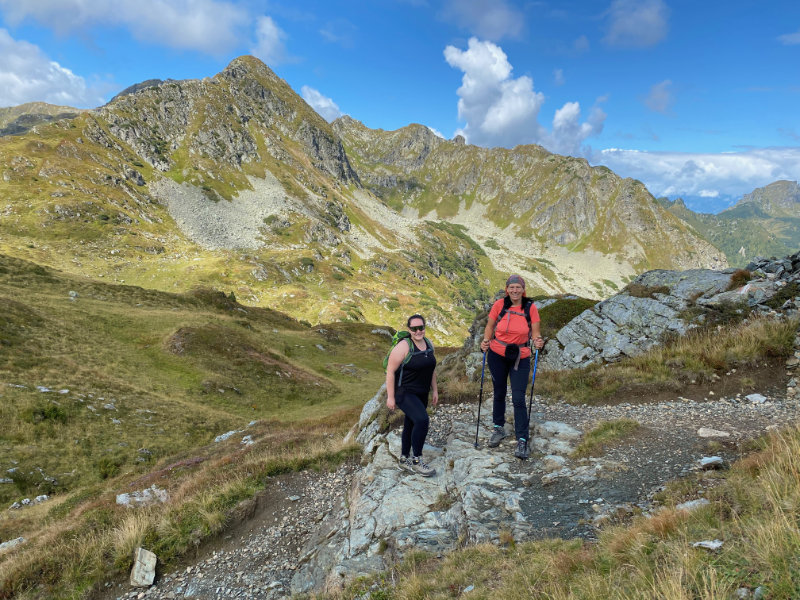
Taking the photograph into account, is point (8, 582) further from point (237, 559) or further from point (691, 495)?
point (691, 495)

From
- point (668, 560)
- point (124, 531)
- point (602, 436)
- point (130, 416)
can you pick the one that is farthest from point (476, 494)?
point (130, 416)

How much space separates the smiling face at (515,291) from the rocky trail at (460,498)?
12.5ft

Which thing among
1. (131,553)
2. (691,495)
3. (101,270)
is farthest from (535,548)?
(101,270)

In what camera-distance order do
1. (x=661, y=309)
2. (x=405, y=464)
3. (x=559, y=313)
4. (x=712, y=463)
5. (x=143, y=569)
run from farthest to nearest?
(x=559, y=313) → (x=661, y=309) → (x=405, y=464) → (x=143, y=569) → (x=712, y=463)

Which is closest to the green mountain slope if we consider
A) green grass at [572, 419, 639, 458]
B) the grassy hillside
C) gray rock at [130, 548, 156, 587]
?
gray rock at [130, 548, 156, 587]

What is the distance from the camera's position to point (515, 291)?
29.1 ft

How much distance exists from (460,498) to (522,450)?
Answer: 2047 millimetres

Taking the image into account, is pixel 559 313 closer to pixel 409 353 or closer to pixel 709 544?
pixel 409 353

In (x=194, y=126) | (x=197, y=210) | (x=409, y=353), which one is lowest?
(x=409, y=353)

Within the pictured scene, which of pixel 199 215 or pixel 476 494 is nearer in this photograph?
pixel 476 494

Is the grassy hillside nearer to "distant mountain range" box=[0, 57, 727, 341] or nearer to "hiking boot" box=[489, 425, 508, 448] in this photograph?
"distant mountain range" box=[0, 57, 727, 341]

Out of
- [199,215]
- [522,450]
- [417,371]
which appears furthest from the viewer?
[199,215]

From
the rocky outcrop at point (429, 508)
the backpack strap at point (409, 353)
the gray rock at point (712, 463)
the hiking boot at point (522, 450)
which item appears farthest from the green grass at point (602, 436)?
the backpack strap at point (409, 353)

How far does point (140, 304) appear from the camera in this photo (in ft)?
142
